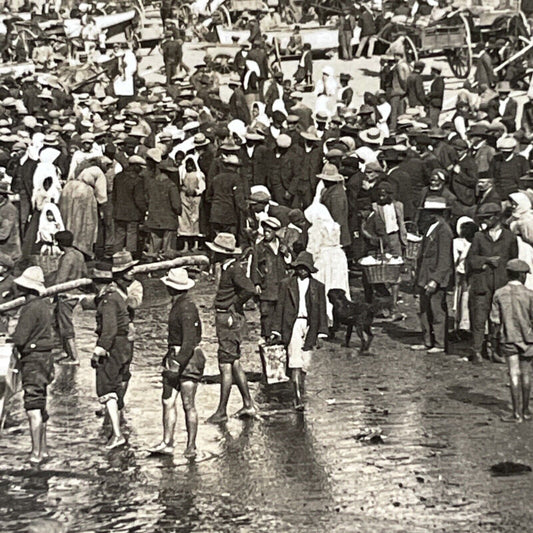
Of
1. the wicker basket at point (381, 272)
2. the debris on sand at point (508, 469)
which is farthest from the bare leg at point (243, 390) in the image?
the wicker basket at point (381, 272)

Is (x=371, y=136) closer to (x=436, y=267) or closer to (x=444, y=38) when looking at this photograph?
(x=436, y=267)

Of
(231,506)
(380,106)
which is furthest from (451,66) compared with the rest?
(231,506)

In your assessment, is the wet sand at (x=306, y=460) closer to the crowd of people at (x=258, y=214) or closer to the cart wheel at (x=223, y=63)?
the crowd of people at (x=258, y=214)

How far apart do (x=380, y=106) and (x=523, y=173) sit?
7.62m

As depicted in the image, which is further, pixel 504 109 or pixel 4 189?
pixel 504 109

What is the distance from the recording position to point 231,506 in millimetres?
13922

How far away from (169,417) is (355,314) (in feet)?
13.5

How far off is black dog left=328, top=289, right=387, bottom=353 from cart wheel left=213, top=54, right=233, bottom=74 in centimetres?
Answer: 2059

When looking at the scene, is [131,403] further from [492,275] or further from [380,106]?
[380,106]

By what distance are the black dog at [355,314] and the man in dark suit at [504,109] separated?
7.36 metres

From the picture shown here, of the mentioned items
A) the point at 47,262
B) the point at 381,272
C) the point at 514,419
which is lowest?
the point at 514,419

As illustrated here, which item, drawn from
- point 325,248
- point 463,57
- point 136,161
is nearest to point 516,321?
point 325,248

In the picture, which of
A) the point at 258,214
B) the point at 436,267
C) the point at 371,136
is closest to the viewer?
the point at 436,267

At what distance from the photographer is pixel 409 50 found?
3831 centimetres
